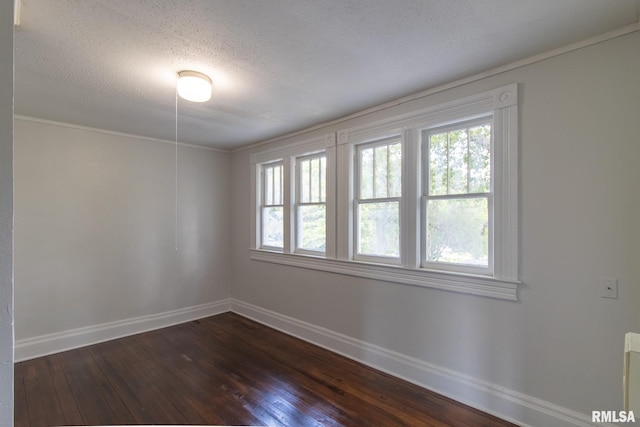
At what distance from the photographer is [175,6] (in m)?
Answer: 1.61

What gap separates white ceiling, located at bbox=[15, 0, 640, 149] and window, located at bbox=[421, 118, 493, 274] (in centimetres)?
48

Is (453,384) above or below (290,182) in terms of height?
below

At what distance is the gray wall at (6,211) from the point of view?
29.5 inches

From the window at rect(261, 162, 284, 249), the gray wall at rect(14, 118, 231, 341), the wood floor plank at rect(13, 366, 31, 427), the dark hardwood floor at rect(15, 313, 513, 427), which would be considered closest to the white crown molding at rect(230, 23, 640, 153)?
the window at rect(261, 162, 284, 249)

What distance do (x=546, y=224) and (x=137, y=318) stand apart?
4524 mm

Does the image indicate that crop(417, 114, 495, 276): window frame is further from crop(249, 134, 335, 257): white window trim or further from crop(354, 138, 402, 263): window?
crop(249, 134, 335, 257): white window trim

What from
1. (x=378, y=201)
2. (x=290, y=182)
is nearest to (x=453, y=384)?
(x=378, y=201)

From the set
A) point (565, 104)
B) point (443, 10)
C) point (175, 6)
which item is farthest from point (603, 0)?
point (175, 6)

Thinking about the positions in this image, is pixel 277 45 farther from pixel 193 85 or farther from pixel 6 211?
pixel 6 211

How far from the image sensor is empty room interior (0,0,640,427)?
5.94ft

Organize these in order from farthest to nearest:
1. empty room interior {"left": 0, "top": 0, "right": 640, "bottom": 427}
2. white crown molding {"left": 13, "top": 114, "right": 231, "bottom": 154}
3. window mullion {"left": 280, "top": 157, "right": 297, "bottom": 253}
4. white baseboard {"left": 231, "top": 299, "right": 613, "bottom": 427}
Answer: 1. window mullion {"left": 280, "top": 157, "right": 297, "bottom": 253}
2. white crown molding {"left": 13, "top": 114, "right": 231, "bottom": 154}
3. white baseboard {"left": 231, "top": 299, "right": 613, "bottom": 427}
4. empty room interior {"left": 0, "top": 0, "right": 640, "bottom": 427}

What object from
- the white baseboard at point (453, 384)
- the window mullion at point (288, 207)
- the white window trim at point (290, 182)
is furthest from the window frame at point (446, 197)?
the window mullion at point (288, 207)

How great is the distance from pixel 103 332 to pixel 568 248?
472 centimetres

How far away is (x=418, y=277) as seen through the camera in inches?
108
